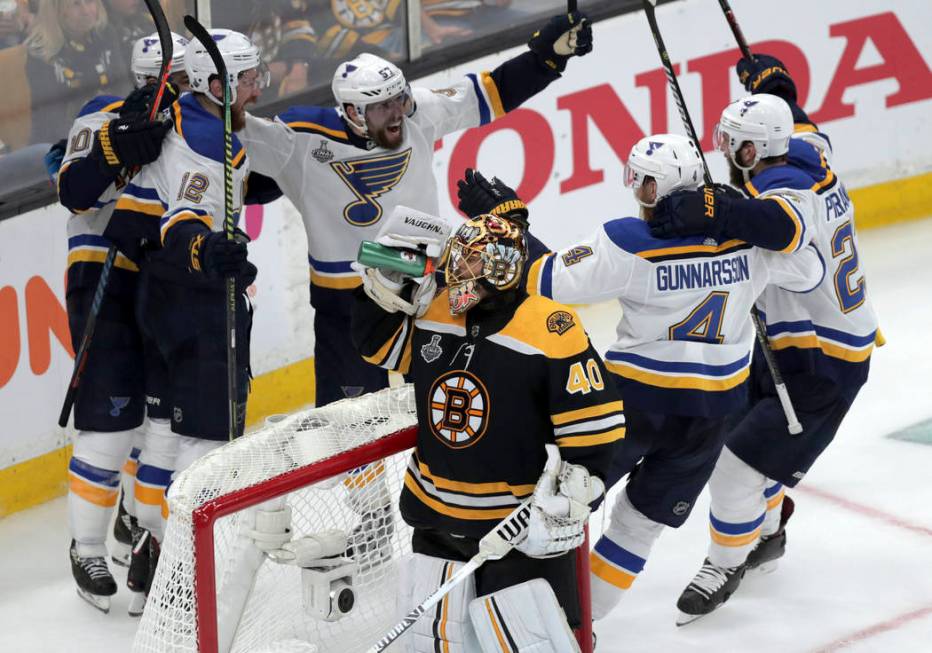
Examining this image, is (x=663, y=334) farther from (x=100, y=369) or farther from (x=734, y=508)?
(x=100, y=369)

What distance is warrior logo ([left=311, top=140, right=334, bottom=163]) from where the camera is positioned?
4188 mm

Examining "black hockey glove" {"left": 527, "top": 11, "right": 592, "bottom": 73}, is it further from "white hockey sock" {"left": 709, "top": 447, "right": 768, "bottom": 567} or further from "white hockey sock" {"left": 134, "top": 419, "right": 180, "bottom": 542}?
"white hockey sock" {"left": 134, "top": 419, "right": 180, "bottom": 542}

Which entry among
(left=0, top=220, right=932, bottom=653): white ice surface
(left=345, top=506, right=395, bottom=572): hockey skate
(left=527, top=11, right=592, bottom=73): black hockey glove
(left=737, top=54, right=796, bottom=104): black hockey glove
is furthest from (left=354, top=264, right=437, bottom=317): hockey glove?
(left=737, top=54, right=796, bottom=104): black hockey glove

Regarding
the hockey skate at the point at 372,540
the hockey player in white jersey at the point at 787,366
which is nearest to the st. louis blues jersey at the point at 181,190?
the hockey skate at the point at 372,540

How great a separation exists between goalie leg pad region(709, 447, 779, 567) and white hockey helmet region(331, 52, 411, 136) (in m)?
1.22

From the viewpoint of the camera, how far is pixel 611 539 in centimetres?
365

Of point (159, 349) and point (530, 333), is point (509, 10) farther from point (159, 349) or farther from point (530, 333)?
point (530, 333)

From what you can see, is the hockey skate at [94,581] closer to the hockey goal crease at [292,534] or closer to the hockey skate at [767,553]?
the hockey goal crease at [292,534]

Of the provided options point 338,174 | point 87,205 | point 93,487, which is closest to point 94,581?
point 93,487

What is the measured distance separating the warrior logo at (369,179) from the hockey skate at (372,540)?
100 centimetres

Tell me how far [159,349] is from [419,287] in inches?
49.4

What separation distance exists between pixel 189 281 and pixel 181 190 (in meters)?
0.27

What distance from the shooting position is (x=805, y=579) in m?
4.27

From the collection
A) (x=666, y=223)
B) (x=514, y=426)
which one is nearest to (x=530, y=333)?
(x=514, y=426)
